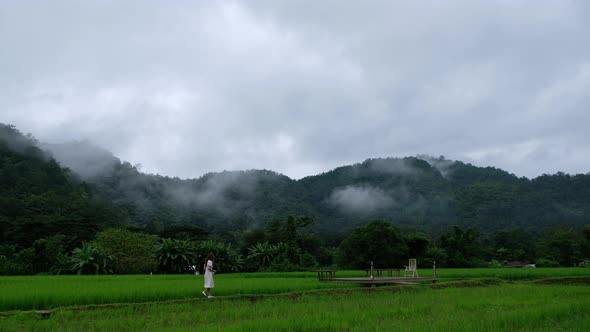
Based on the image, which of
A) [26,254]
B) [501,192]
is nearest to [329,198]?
[501,192]

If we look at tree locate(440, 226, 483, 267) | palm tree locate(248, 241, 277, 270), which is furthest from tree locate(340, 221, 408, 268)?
palm tree locate(248, 241, 277, 270)

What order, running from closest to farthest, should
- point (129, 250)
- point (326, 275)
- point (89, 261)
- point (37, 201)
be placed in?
1. point (326, 275)
2. point (89, 261)
3. point (129, 250)
4. point (37, 201)

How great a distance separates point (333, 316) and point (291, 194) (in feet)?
268

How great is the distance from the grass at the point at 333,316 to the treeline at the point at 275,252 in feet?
72.4

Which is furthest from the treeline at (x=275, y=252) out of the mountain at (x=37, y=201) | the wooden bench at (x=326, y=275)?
the wooden bench at (x=326, y=275)

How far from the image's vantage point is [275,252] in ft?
139

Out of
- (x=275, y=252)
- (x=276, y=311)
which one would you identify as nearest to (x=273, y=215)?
(x=275, y=252)

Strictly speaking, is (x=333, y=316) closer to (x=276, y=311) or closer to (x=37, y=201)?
(x=276, y=311)

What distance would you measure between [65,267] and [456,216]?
214ft

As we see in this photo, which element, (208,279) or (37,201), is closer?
(208,279)

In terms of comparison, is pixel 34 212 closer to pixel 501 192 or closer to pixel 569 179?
pixel 501 192

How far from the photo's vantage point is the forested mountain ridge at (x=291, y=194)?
68.6 meters

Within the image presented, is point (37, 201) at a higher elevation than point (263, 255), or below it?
higher

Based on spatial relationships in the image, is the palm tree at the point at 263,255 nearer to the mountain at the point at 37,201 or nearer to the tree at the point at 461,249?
the tree at the point at 461,249
